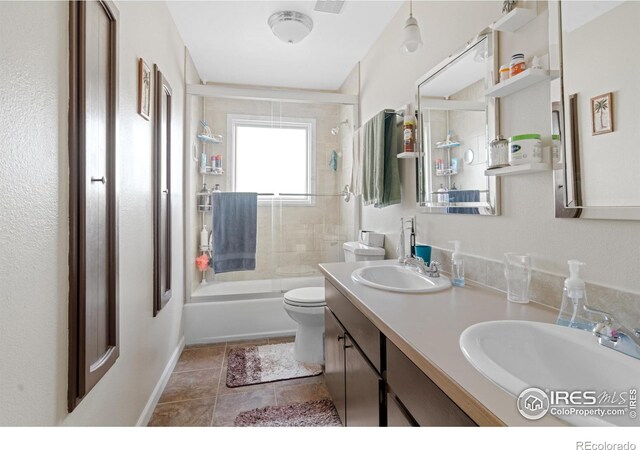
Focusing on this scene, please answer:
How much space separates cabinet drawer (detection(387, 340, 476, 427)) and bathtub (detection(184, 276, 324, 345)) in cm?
193

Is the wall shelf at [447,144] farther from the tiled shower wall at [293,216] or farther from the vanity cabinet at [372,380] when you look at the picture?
the tiled shower wall at [293,216]

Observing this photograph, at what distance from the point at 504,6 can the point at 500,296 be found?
1078 millimetres

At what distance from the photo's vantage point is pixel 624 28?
808 millimetres

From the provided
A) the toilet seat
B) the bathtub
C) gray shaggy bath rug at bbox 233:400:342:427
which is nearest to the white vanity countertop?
the toilet seat

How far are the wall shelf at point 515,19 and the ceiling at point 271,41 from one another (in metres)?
1.15

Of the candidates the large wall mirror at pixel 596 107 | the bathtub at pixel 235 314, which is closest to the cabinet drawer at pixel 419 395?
the large wall mirror at pixel 596 107

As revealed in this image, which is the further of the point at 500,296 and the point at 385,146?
the point at 385,146

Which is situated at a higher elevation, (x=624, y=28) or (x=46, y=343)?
(x=624, y=28)

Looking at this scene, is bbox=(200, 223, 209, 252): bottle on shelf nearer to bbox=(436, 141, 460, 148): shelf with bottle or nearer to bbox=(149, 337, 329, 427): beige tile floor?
bbox=(149, 337, 329, 427): beige tile floor

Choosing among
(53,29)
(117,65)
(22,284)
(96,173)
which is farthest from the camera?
(117,65)

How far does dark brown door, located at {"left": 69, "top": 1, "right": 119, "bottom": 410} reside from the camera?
3.07 ft

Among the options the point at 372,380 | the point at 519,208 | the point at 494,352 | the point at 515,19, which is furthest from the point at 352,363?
the point at 515,19

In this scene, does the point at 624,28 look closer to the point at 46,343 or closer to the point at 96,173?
the point at 96,173
